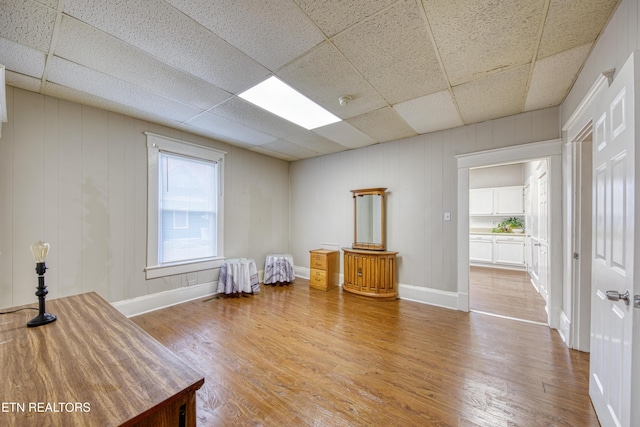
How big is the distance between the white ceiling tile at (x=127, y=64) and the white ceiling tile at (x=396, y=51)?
142 centimetres

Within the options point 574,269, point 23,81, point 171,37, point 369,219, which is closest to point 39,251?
point 171,37

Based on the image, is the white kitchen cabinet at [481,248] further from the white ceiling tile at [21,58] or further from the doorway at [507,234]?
the white ceiling tile at [21,58]

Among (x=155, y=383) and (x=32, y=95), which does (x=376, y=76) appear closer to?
(x=155, y=383)

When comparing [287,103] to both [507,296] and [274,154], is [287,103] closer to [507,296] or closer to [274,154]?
[274,154]

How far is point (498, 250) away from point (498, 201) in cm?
129

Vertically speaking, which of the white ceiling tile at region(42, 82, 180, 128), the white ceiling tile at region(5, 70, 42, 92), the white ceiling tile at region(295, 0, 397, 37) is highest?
the white ceiling tile at region(295, 0, 397, 37)

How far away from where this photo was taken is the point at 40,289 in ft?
4.38

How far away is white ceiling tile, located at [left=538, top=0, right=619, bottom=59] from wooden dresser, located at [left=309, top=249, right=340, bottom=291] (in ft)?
12.0

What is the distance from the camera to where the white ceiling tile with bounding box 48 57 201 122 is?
2.20 m

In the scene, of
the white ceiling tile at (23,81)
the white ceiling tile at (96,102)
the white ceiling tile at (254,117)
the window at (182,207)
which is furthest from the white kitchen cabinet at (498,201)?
the white ceiling tile at (23,81)

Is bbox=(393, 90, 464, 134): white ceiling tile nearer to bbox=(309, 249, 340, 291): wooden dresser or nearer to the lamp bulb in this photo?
bbox=(309, 249, 340, 291): wooden dresser

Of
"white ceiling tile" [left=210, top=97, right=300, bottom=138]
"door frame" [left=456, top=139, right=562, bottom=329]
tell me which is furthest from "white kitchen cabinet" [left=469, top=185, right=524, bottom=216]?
"white ceiling tile" [left=210, top=97, right=300, bottom=138]

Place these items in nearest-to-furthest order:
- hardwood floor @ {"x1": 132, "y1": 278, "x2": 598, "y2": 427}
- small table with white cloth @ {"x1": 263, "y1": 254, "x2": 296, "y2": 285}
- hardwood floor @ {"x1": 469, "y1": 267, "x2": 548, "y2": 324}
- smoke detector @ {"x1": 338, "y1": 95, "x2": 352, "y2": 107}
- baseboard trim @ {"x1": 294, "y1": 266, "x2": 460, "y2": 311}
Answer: hardwood floor @ {"x1": 132, "y1": 278, "x2": 598, "y2": 427}
smoke detector @ {"x1": 338, "y1": 95, "x2": 352, "y2": 107}
hardwood floor @ {"x1": 469, "y1": 267, "x2": 548, "y2": 324}
baseboard trim @ {"x1": 294, "y1": 266, "x2": 460, "y2": 311}
small table with white cloth @ {"x1": 263, "y1": 254, "x2": 296, "y2": 285}

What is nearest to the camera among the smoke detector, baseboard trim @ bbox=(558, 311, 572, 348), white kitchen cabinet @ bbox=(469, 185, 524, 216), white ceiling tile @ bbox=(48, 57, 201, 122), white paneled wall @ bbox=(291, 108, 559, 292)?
white ceiling tile @ bbox=(48, 57, 201, 122)
